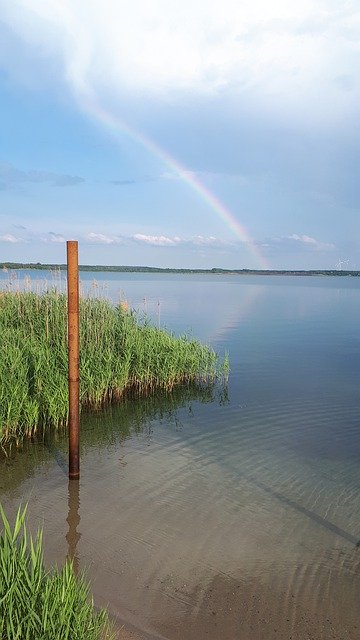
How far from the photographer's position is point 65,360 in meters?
11.2

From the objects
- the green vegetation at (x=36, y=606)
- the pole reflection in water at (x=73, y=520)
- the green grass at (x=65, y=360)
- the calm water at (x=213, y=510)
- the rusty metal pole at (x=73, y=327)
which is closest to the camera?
the green vegetation at (x=36, y=606)

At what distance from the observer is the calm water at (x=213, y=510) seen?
15.8 ft

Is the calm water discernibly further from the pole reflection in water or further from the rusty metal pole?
the rusty metal pole

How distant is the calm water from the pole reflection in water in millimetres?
25

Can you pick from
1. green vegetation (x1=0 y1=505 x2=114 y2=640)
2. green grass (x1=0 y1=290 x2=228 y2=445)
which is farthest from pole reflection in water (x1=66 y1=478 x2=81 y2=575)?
green grass (x1=0 y1=290 x2=228 y2=445)

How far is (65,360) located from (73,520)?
5.28 m

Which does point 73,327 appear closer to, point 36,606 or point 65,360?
point 36,606

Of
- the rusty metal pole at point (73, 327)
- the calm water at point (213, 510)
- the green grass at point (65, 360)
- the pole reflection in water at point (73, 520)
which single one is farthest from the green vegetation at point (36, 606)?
the green grass at point (65, 360)

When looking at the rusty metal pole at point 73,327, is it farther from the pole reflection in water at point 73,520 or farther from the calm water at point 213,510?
the calm water at point 213,510

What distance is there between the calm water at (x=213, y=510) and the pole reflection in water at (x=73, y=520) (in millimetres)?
25

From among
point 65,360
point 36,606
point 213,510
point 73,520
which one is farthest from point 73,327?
point 65,360

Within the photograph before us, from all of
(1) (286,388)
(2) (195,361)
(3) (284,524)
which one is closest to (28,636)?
(3) (284,524)

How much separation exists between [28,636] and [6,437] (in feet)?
18.8

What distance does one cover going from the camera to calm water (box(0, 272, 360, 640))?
4.80m
